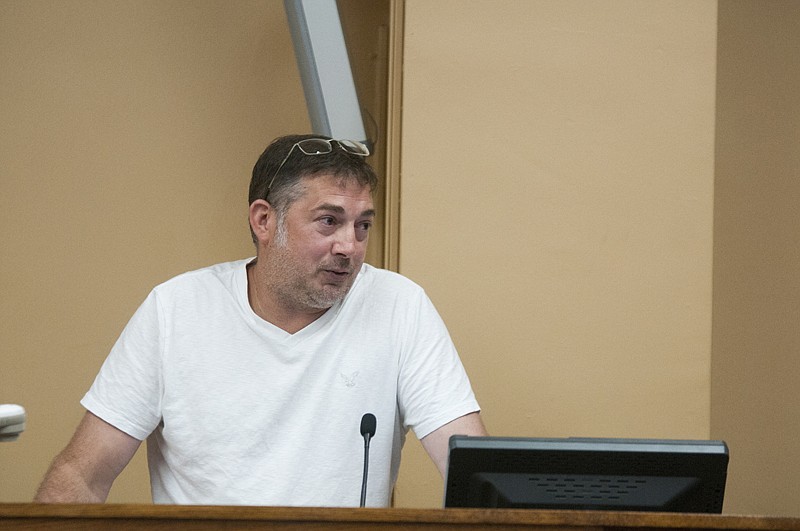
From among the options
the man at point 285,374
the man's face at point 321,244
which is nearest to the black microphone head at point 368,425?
the man at point 285,374

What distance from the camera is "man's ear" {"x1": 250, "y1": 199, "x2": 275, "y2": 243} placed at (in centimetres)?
242

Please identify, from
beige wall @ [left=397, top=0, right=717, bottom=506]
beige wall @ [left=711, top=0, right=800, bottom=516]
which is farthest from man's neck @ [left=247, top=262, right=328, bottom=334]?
beige wall @ [left=711, top=0, right=800, bottom=516]

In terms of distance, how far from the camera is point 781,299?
320cm

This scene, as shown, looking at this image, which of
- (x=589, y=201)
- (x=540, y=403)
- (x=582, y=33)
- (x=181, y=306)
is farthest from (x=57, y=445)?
(x=582, y=33)

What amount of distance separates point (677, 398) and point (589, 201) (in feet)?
1.83

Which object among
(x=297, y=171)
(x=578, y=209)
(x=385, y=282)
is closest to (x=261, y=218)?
(x=297, y=171)

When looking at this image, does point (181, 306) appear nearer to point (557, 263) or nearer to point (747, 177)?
point (557, 263)

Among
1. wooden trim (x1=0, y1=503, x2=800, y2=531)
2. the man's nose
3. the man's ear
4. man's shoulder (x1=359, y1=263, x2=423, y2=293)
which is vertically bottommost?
wooden trim (x1=0, y1=503, x2=800, y2=531)

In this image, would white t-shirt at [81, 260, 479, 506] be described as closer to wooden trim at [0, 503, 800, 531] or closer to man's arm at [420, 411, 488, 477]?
man's arm at [420, 411, 488, 477]

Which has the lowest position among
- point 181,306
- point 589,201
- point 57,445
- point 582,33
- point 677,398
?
point 57,445

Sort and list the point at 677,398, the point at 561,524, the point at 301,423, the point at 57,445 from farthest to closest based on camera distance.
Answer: the point at 57,445, the point at 677,398, the point at 301,423, the point at 561,524

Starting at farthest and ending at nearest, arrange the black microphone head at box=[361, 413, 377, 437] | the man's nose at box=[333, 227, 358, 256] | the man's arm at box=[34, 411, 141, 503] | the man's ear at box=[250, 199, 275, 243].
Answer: the man's ear at box=[250, 199, 275, 243], the man's nose at box=[333, 227, 358, 256], the man's arm at box=[34, 411, 141, 503], the black microphone head at box=[361, 413, 377, 437]

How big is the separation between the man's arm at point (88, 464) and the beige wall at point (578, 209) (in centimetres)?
91

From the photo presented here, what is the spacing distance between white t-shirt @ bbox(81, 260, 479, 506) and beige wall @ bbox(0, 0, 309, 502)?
33.4 inches
